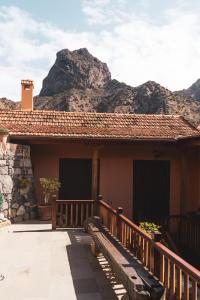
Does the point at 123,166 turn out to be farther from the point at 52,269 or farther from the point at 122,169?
the point at 52,269

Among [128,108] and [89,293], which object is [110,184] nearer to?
[89,293]

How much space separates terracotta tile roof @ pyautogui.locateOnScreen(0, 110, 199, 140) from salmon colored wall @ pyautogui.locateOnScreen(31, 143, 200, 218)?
657 millimetres

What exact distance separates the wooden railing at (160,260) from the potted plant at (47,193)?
370 centimetres

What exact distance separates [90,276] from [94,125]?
24.5 feet

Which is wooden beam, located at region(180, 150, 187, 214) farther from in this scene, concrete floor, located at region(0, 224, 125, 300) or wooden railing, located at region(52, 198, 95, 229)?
concrete floor, located at region(0, 224, 125, 300)

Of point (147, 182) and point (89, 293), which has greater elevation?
point (147, 182)

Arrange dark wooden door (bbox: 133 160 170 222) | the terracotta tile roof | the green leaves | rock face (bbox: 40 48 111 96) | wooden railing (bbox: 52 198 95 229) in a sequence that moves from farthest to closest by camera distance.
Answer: rock face (bbox: 40 48 111 96), dark wooden door (bbox: 133 160 170 222), the terracotta tile roof, the green leaves, wooden railing (bbox: 52 198 95 229)

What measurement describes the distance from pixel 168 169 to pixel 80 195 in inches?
138

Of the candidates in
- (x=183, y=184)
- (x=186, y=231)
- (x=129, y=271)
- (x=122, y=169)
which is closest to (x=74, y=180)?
(x=122, y=169)

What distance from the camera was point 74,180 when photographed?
12453mm

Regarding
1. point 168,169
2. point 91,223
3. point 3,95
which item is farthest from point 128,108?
point 91,223

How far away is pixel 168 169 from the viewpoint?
12852 mm

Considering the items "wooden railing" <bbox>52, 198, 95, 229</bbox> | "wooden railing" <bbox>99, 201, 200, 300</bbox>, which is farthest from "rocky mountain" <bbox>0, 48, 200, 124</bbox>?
"wooden railing" <bbox>99, 201, 200, 300</bbox>

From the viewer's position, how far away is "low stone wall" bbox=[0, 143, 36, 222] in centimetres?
1081
